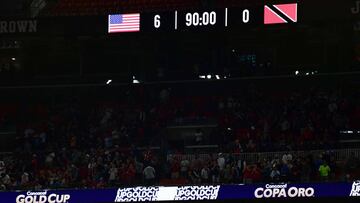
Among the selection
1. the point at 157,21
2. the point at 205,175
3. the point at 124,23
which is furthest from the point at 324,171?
the point at 124,23

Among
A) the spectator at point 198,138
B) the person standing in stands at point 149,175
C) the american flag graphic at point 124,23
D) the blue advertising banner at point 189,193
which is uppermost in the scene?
the american flag graphic at point 124,23

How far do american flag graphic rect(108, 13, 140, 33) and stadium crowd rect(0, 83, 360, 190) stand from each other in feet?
12.7

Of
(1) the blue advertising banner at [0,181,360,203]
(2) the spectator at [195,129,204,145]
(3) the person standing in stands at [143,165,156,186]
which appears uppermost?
(2) the spectator at [195,129,204,145]

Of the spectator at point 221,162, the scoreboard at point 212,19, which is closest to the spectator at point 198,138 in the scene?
the spectator at point 221,162

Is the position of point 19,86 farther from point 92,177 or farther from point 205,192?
point 205,192

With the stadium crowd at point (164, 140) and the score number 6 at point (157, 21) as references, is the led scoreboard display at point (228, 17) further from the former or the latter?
the stadium crowd at point (164, 140)

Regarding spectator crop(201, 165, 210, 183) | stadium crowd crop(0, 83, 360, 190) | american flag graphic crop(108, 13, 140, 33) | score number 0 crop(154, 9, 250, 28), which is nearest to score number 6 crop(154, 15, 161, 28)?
american flag graphic crop(108, 13, 140, 33)

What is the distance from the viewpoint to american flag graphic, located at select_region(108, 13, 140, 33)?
2408cm

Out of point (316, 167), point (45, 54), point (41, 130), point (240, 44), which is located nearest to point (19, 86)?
point (45, 54)

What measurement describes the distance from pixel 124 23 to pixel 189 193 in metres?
5.49

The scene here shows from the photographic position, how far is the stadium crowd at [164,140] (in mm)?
23266

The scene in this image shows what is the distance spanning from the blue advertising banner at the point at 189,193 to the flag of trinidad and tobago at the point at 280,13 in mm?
4702

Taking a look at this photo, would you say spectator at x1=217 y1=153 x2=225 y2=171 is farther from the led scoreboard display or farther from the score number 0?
the score number 0

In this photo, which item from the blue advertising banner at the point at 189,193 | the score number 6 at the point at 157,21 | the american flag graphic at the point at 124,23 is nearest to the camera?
the blue advertising banner at the point at 189,193
